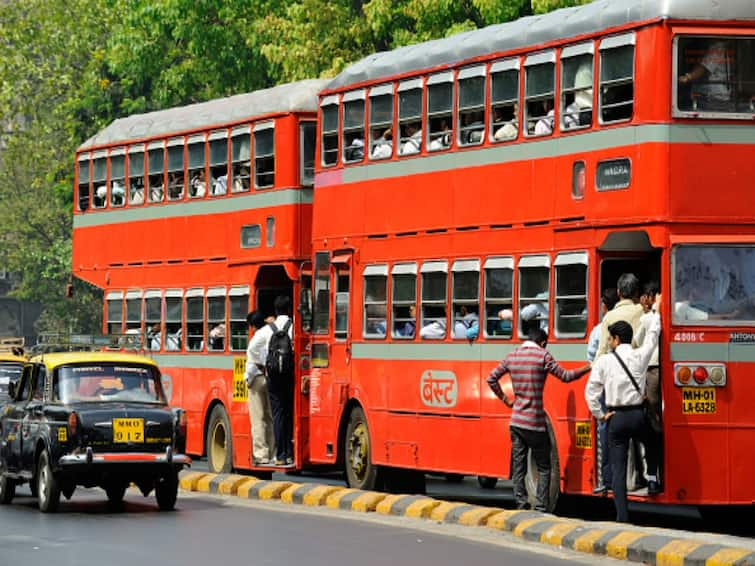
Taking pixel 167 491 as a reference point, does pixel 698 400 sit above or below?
above

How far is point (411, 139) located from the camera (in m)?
22.9

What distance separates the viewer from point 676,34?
18.5 meters

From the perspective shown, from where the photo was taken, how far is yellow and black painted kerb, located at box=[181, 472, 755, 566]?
15.7 meters

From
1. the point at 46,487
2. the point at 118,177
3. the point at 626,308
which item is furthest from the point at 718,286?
the point at 118,177

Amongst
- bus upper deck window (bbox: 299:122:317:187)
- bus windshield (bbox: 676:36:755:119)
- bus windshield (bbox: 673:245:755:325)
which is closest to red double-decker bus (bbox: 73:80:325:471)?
bus upper deck window (bbox: 299:122:317:187)

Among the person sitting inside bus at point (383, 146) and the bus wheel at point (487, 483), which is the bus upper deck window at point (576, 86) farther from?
→ the bus wheel at point (487, 483)

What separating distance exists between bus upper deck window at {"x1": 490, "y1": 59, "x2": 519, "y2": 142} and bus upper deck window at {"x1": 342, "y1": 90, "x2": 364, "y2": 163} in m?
3.10

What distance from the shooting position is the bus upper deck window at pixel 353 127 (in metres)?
24.1

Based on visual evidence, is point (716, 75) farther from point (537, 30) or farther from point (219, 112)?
point (219, 112)

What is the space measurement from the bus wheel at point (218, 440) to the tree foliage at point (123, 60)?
399 inches

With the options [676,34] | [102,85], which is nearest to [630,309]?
[676,34]

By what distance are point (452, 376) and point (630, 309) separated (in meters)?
3.61

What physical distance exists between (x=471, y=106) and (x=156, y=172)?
994 cm

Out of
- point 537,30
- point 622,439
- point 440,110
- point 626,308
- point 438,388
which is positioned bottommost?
point 622,439
